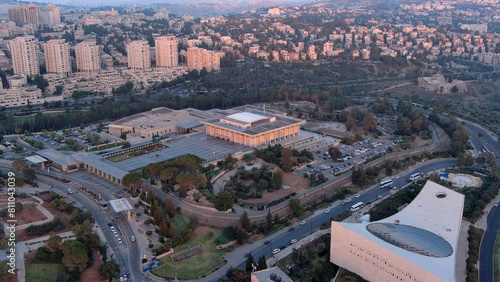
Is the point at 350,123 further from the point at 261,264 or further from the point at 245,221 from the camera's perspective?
the point at 261,264

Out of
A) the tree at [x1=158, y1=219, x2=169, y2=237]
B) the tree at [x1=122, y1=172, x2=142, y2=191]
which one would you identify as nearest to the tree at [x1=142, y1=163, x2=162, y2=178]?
the tree at [x1=122, y1=172, x2=142, y2=191]

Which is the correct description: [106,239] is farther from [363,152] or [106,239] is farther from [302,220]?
[363,152]

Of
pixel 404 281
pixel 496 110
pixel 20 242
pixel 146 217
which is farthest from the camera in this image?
pixel 496 110

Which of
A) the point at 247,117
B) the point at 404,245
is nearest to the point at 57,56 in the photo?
the point at 247,117

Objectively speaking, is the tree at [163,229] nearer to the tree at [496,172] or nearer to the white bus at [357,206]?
the white bus at [357,206]

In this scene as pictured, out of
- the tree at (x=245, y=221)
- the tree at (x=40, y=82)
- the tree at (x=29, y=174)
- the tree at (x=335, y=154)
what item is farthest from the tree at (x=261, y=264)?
the tree at (x=40, y=82)

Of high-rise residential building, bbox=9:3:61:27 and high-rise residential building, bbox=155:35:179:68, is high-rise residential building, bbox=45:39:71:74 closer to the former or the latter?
high-rise residential building, bbox=155:35:179:68

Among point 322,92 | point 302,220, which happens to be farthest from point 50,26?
point 302,220
